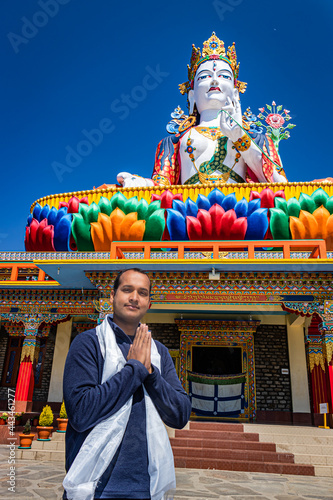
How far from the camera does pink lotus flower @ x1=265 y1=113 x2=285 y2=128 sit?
14.3m

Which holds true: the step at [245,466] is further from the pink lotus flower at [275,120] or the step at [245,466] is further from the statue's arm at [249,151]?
the pink lotus flower at [275,120]

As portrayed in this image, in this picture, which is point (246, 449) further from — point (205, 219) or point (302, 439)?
point (205, 219)

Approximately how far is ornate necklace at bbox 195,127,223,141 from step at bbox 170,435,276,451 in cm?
930

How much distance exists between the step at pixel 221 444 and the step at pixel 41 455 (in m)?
1.89

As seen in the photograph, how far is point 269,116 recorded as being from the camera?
14.4m

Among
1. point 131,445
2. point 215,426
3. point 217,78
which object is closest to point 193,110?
point 217,78

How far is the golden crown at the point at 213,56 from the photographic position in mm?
14625

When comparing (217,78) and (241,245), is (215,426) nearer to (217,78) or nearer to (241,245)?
(241,245)

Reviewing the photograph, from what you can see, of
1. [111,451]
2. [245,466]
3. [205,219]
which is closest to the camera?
[111,451]

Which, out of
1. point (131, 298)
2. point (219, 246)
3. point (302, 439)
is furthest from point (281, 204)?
point (131, 298)

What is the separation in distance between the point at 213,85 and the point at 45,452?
12317 millimetres

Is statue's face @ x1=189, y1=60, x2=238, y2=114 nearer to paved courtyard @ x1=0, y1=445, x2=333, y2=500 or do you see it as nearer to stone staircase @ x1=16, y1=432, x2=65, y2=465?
stone staircase @ x1=16, y1=432, x2=65, y2=465

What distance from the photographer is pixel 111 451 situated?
136cm

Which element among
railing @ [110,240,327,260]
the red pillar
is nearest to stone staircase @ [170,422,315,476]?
railing @ [110,240,327,260]
